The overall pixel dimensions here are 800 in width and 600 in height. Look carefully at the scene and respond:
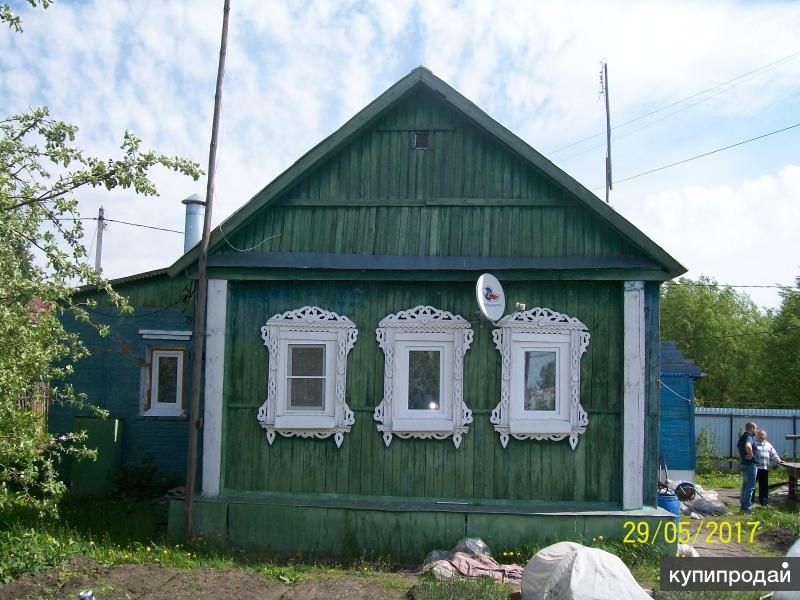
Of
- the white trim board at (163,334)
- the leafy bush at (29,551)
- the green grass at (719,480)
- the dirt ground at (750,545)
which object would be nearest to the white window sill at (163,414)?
the white trim board at (163,334)

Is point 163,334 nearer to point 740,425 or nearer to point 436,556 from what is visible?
point 436,556

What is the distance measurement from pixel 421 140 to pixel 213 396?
4.07 meters

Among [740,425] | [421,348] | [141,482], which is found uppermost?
[421,348]

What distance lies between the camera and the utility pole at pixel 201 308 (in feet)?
29.2

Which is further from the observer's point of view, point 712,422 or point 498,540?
point 712,422

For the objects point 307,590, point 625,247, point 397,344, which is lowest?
point 307,590

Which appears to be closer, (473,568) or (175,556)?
(473,568)

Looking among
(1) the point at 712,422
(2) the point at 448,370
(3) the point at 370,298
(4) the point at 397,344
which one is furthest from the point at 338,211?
(1) the point at 712,422

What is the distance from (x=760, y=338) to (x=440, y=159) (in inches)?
1427

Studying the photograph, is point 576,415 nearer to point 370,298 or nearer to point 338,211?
point 370,298

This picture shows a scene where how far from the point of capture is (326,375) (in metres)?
9.26

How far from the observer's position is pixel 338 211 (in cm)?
944

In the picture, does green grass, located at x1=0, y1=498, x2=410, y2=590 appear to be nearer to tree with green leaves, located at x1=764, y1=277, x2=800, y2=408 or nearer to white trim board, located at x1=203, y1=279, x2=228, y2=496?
white trim board, located at x1=203, y1=279, x2=228, y2=496
